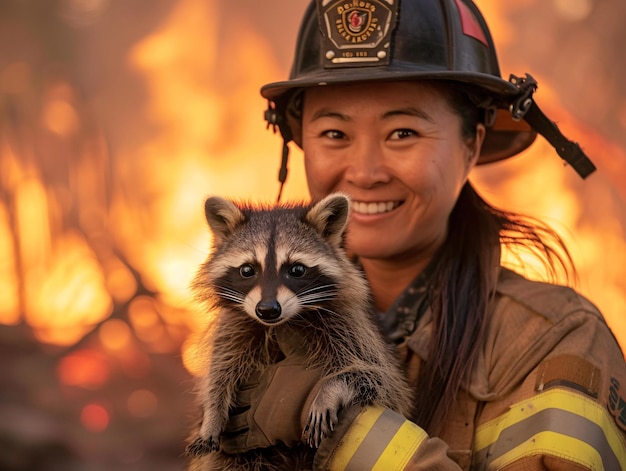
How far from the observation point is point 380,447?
2227 millimetres

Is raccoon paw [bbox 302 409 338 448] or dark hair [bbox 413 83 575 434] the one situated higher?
dark hair [bbox 413 83 575 434]

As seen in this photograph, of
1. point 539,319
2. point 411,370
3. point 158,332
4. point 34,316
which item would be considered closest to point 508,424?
point 539,319

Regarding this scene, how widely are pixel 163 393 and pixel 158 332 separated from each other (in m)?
0.41

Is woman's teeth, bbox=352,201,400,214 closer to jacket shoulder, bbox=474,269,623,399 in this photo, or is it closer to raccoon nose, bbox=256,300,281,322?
jacket shoulder, bbox=474,269,623,399

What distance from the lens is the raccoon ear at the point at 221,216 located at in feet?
9.03

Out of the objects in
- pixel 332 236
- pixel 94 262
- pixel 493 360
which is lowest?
pixel 94 262

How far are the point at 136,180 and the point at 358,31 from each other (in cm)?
255

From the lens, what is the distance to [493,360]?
8.50ft

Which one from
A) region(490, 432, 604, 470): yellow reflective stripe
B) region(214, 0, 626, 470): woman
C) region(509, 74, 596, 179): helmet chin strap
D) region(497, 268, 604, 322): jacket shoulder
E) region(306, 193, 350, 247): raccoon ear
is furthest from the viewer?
region(509, 74, 596, 179): helmet chin strap

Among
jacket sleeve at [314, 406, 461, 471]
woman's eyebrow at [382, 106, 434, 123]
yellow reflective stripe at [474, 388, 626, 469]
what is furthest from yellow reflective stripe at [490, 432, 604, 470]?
woman's eyebrow at [382, 106, 434, 123]

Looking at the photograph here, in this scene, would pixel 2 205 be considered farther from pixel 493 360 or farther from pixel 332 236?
pixel 493 360

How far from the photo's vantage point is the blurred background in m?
4.93

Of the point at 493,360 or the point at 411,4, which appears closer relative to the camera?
the point at 493,360

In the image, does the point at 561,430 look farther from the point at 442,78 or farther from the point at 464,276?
the point at 442,78
